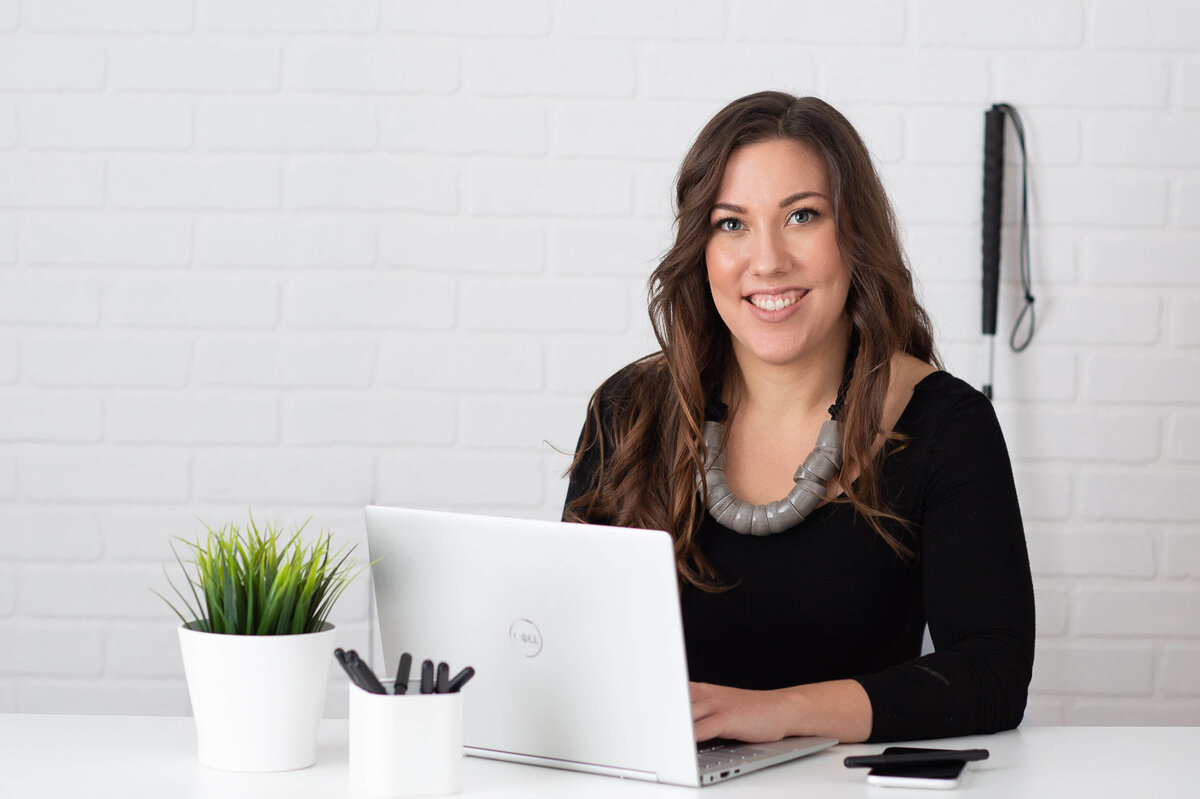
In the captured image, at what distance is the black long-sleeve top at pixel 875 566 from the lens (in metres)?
1.47

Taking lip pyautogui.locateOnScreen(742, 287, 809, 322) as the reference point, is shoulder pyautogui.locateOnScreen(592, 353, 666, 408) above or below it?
below

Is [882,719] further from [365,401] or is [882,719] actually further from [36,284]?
[36,284]

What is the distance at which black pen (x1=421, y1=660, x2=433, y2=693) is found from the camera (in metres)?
0.99

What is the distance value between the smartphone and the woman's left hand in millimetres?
113

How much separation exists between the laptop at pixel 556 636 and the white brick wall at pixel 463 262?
3.47ft

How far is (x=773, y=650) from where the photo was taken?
158cm

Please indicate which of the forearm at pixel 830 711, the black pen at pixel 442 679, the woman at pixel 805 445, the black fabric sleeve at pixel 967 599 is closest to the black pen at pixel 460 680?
the black pen at pixel 442 679

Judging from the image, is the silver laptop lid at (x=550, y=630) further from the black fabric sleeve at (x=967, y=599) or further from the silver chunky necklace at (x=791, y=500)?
the silver chunky necklace at (x=791, y=500)

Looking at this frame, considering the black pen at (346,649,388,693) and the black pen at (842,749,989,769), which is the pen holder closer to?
the black pen at (346,649,388,693)

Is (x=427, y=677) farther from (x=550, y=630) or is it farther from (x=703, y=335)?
(x=703, y=335)

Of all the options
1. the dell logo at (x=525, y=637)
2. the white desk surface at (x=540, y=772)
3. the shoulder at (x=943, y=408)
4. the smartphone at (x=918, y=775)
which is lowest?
the white desk surface at (x=540, y=772)

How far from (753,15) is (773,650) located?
3.65 feet

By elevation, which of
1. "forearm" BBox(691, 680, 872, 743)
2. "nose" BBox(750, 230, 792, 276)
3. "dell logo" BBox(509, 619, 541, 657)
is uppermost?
"nose" BBox(750, 230, 792, 276)

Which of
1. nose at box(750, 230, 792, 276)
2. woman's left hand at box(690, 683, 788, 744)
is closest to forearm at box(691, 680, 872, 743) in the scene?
woman's left hand at box(690, 683, 788, 744)
